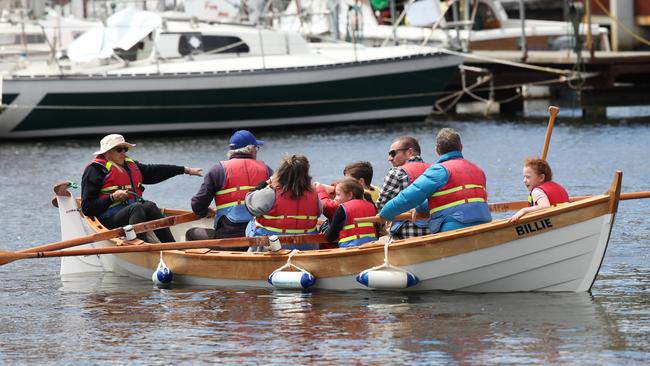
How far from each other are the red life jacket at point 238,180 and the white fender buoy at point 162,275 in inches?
34.9

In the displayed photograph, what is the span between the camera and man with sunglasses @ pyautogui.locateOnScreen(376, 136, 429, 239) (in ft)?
47.1

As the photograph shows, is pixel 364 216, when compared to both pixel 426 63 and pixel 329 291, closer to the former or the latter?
pixel 329 291

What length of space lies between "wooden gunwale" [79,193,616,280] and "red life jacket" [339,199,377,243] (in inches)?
11.4

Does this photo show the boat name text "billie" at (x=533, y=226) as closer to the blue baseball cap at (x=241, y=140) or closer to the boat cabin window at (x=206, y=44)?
the blue baseball cap at (x=241, y=140)

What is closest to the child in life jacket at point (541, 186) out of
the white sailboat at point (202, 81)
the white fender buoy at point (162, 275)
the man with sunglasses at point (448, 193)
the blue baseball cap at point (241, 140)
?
the man with sunglasses at point (448, 193)

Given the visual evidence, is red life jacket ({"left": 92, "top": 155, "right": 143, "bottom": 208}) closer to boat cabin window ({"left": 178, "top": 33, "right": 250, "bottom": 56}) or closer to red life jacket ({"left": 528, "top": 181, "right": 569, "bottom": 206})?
red life jacket ({"left": 528, "top": 181, "right": 569, "bottom": 206})

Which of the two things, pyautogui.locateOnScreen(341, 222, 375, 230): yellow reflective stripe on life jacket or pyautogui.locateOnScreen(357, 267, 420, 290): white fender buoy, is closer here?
pyautogui.locateOnScreen(357, 267, 420, 290): white fender buoy

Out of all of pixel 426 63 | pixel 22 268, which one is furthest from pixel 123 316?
pixel 426 63

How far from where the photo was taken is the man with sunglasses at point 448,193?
13.8 metres

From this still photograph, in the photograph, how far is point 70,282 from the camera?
16.6m

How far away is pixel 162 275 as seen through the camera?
1566cm

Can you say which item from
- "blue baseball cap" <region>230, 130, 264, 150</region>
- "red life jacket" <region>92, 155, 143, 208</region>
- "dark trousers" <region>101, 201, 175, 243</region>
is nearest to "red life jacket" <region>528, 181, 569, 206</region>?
"blue baseball cap" <region>230, 130, 264, 150</region>

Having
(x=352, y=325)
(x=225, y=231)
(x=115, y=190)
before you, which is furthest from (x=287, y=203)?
(x=115, y=190)

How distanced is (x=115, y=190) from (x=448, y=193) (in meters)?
3.99
